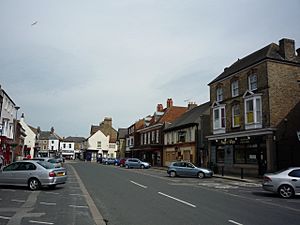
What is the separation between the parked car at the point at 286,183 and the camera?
49.6ft

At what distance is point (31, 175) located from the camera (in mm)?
16203

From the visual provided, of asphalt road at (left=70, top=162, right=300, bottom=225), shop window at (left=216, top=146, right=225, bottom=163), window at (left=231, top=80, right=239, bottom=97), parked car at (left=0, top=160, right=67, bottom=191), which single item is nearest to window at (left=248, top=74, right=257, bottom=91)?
window at (left=231, top=80, right=239, bottom=97)

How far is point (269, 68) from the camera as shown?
27.6 metres

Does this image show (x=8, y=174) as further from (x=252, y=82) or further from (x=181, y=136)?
(x=181, y=136)

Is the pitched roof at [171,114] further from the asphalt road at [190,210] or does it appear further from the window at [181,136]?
the asphalt road at [190,210]

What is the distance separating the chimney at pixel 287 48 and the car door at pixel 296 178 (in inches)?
628

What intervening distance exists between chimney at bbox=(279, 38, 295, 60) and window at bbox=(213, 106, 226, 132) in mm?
7955

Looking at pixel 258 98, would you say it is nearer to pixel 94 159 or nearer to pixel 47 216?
pixel 47 216

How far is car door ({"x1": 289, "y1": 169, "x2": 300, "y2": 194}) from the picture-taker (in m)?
15.1

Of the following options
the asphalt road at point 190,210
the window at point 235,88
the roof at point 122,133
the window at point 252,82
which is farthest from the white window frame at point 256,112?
the roof at point 122,133

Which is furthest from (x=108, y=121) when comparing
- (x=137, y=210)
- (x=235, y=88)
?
(x=137, y=210)

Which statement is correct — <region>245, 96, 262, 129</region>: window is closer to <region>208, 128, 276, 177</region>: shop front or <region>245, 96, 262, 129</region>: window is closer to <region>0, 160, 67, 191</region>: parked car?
<region>208, 128, 276, 177</region>: shop front

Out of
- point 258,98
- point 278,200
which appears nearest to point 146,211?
point 278,200

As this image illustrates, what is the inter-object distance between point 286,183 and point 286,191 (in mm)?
370
